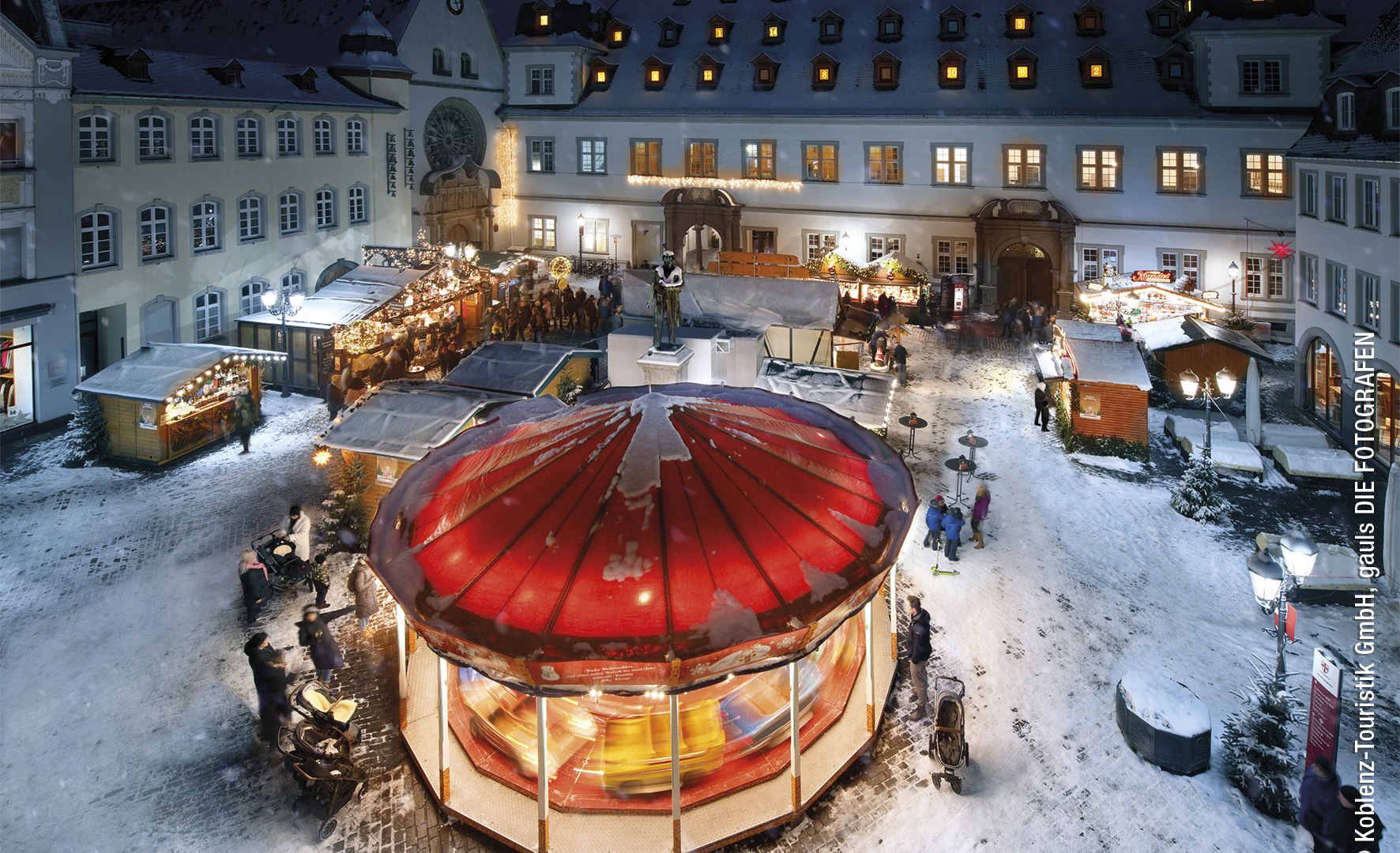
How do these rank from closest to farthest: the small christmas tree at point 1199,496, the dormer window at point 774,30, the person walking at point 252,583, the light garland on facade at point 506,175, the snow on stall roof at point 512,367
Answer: the person walking at point 252,583
the small christmas tree at point 1199,496
the snow on stall roof at point 512,367
the dormer window at point 774,30
the light garland on facade at point 506,175

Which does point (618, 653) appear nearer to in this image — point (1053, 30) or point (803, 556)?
point (803, 556)

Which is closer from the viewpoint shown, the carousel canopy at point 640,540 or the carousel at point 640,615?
the carousel canopy at point 640,540

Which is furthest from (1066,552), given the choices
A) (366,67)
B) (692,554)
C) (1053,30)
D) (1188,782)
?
(366,67)

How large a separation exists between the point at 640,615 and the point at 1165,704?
22.3 ft

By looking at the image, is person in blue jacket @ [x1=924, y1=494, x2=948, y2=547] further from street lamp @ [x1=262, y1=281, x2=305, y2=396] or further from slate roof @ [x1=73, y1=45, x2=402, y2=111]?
slate roof @ [x1=73, y1=45, x2=402, y2=111]

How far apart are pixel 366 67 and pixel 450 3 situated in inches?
303

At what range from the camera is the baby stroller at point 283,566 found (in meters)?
15.7

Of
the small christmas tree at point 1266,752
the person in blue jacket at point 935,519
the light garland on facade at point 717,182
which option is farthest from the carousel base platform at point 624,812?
the light garland on facade at point 717,182

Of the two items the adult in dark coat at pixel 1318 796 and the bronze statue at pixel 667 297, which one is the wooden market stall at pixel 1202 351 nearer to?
the bronze statue at pixel 667 297

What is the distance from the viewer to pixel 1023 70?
3784cm

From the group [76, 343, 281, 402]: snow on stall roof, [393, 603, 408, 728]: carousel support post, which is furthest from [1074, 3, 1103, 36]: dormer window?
[393, 603, 408, 728]: carousel support post

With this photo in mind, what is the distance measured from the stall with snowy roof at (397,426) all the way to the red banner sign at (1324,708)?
1338 centimetres

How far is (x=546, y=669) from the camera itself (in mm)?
9117

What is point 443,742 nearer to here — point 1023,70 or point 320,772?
point 320,772
